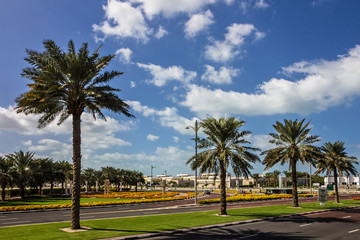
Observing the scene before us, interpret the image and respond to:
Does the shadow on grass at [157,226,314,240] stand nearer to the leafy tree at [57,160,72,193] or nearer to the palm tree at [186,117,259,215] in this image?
the palm tree at [186,117,259,215]

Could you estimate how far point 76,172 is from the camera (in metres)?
19.0

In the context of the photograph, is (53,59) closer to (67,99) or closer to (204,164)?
(67,99)

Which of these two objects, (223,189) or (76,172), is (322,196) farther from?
(76,172)

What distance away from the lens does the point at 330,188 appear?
88562mm

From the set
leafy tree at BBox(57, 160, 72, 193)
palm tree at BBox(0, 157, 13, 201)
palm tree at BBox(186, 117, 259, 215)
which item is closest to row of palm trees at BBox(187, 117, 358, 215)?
palm tree at BBox(186, 117, 259, 215)

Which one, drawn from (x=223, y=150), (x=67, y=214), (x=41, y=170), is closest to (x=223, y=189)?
(x=223, y=150)

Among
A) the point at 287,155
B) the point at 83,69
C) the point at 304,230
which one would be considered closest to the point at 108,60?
the point at 83,69

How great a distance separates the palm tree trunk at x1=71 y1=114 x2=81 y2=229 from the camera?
1812 centimetres

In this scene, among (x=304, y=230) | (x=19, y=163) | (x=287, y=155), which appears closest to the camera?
(x=304, y=230)

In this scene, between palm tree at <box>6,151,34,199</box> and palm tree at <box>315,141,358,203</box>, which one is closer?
palm tree at <box>315,141,358,203</box>

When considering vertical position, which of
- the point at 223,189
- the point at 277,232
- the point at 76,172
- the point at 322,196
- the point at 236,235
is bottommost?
the point at 322,196

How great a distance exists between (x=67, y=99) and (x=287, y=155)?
25.6 meters

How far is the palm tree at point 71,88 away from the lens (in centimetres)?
1858

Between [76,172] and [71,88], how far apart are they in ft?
18.6
